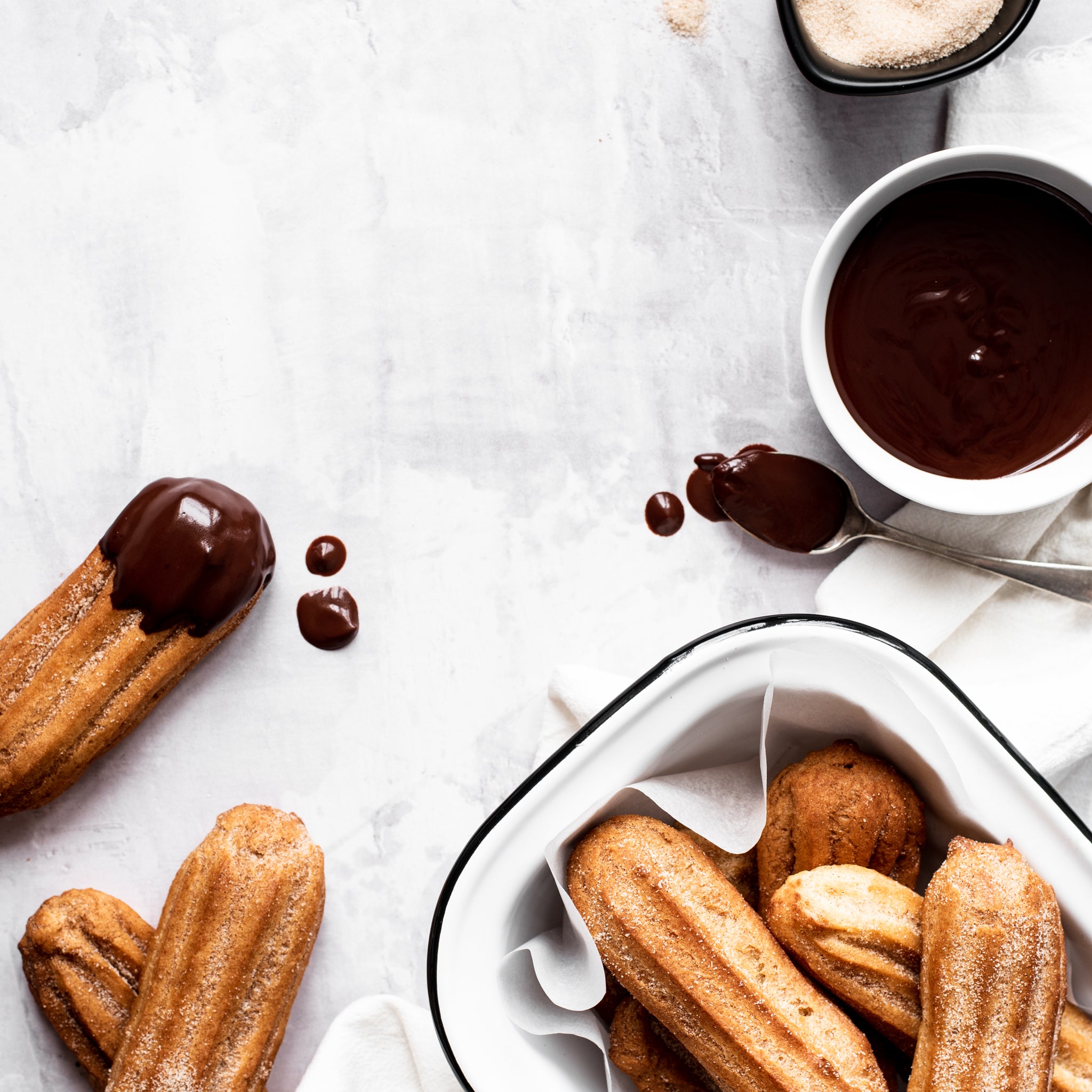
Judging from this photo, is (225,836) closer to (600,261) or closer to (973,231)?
(600,261)

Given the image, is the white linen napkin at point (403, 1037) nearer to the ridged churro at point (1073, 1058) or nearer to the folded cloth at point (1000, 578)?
the folded cloth at point (1000, 578)

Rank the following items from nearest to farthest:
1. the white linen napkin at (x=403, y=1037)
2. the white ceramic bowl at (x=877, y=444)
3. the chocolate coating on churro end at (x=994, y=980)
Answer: the chocolate coating on churro end at (x=994, y=980) < the white ceramic bowl at (x=877, y=444) < the white linen napkin at (x=403, y=1037)

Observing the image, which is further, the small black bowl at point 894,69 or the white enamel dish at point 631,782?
the small black bowl at point 894,69

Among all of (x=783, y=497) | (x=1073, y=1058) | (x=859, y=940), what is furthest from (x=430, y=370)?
(x=1073, y=1058)

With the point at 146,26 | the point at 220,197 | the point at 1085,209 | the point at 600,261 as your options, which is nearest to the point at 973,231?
the point at 1085,209

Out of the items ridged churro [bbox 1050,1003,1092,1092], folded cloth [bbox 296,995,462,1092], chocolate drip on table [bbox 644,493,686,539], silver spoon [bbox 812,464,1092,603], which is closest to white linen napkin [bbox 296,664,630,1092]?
folded cloth [bbox 296,995,462,1092]

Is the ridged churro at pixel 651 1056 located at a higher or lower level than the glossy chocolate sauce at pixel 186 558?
lower

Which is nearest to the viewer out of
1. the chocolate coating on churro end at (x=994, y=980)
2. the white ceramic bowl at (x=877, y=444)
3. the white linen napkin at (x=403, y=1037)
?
the chocolate coating on churro end at (x=994, y=980)

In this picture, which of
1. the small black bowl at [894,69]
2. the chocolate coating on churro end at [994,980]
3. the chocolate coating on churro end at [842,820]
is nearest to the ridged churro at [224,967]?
the chocolate coating on churro end at [842,820]

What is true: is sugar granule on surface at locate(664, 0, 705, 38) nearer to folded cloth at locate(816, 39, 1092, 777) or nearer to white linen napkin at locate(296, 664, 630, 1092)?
folded cloth at locate(816, 39, 1092, 777)
